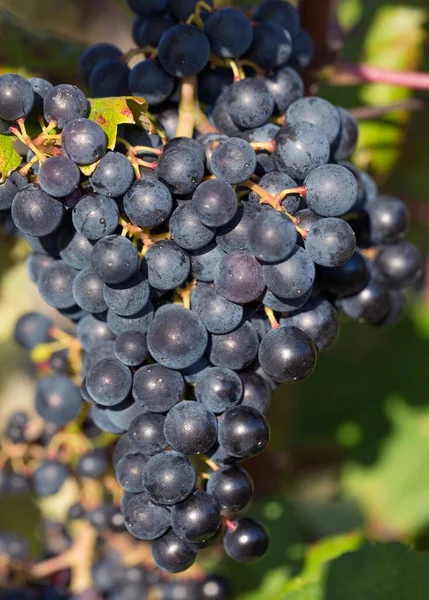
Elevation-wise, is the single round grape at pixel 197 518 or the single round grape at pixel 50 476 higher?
the single round grape at pixel 197 518

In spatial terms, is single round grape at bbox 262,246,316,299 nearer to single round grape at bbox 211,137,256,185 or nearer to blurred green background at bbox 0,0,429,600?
single round grape at bbox 211,137,256,185

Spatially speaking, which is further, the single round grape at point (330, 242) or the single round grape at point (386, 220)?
the single round grape at point (386, 220)

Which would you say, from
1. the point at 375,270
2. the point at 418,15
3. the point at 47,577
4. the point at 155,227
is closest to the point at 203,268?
the point at 155,227

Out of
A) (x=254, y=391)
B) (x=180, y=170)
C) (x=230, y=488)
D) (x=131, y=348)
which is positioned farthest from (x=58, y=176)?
(x=230, y=488)

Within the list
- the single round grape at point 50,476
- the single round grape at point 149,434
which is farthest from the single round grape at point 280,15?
the single round grape at point 50,476

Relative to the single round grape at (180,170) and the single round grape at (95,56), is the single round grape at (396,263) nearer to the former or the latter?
the single round grape at (180,170)
